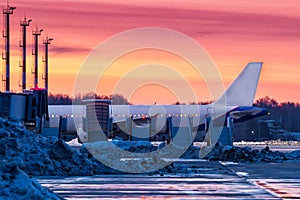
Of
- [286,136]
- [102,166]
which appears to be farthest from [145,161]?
[286,136]

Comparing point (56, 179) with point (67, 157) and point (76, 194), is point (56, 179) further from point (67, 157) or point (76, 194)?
point (76, 194)

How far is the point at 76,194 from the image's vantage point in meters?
23.5

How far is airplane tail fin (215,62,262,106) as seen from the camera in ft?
322

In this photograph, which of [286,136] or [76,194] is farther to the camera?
[286,136]

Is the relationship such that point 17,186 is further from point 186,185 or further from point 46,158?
point 46,158

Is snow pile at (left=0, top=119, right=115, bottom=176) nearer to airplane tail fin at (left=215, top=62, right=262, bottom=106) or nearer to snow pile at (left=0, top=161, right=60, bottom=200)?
snow pile at (left=0, top=161, right=60, bottom=200)

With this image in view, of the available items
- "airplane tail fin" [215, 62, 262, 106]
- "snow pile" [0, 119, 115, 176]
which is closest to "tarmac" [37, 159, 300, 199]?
A: "snow pile" [0, 119, 115, 176]

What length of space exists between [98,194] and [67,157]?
10749 mm

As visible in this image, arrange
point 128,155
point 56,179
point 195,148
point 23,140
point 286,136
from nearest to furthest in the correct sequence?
point 56,179 → point 23,140 → point 128,155 → point 195,148 → point 286,136

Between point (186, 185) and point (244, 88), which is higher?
point (244, 88)

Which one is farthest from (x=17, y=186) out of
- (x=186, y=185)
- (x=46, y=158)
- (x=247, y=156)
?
(x=247, y=156)

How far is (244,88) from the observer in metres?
98.3

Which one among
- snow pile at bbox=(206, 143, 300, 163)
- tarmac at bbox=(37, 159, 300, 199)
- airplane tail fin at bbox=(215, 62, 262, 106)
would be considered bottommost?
tarmac at bbox=(37, 159, 300, 199)

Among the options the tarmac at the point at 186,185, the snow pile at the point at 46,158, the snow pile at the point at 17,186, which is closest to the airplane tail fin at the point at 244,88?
the snow pile at the point at 46,158
